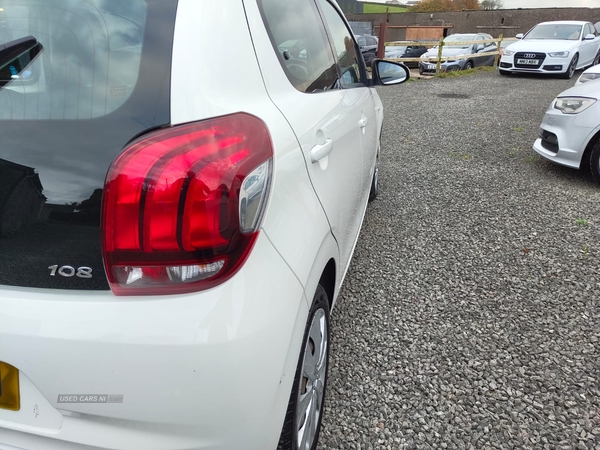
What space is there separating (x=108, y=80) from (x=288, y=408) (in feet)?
3.43

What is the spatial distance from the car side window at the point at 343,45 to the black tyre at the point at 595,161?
9.21 feet

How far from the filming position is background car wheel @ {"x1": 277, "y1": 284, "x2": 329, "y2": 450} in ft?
4.60

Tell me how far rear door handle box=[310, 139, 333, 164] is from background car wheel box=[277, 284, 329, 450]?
0.47 metres

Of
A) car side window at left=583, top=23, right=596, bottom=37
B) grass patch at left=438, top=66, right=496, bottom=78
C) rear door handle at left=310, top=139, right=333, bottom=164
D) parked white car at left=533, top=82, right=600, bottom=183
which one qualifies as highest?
rear door handle at left=310, top=139, right=333, bottom=164

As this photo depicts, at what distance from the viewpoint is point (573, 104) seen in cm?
443

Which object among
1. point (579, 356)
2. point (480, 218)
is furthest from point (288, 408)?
point (480, 218)

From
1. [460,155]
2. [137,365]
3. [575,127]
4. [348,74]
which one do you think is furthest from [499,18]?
[137,365]

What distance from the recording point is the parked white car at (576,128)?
4297 millimetres

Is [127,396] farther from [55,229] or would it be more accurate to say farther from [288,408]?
[288,408]

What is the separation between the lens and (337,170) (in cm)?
186

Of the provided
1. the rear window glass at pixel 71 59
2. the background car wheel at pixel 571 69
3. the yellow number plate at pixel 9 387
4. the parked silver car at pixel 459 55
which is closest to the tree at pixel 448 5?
the parked silver car at pixel 459 55

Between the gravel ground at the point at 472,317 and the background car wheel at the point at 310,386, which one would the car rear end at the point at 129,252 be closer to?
the background car wheel at the point at 310,386

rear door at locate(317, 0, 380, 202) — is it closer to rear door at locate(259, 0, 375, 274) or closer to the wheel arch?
rear door at locate(259, 0, 375, 274)

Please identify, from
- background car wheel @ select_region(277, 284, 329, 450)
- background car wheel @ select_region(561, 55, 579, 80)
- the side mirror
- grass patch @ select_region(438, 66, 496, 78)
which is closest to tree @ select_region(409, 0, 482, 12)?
grass patch @ select_region(438, 66, 496, 78)
